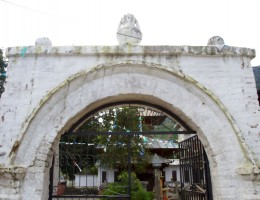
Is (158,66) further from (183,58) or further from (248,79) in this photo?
(248,79)

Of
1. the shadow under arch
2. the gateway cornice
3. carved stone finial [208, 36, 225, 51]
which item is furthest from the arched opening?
carved stone finial [208, 36, 225, 51]

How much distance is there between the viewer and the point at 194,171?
14.8ft

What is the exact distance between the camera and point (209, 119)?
3639mm

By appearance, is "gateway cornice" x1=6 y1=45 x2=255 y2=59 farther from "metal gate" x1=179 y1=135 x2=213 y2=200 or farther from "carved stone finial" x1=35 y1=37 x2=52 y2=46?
"metal gate" x1=179 y1=135 x2=213 y2=200

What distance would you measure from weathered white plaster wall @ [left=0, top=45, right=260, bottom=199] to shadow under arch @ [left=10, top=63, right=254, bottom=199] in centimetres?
1

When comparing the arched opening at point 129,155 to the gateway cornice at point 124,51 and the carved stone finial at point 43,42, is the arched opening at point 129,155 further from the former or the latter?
the carved stone finial at point 43,42

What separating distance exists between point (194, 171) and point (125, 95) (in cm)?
180

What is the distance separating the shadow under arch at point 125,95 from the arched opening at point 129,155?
16.8 inches

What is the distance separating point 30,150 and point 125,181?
802 centimetres

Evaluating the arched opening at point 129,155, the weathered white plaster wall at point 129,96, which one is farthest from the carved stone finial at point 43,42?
the arched opening at point 129,155

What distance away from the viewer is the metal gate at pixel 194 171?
157 inches

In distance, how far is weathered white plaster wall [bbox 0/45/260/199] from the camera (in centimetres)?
346

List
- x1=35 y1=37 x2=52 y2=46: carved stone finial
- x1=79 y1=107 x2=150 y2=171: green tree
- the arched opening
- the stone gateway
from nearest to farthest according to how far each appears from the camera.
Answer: the stone gateway < x1=35 y1=37 x2=52 y2=46: carved stone finial < the arched opening < x1=79 y1=107 x2=150 y2=171: green tree

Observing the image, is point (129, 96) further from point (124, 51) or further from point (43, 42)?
point (43, 42)
